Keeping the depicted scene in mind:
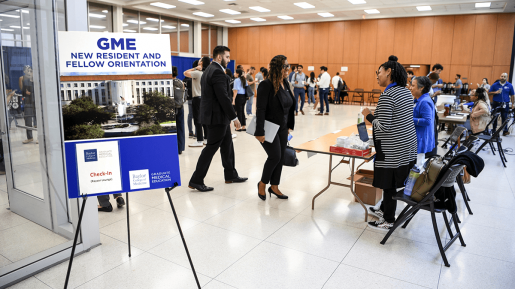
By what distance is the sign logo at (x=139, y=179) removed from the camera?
1.95m

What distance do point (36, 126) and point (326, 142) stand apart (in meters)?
2.59

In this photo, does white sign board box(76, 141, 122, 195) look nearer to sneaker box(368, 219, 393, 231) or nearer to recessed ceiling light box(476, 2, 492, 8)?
sneaker box(368, 219, 393, 231)

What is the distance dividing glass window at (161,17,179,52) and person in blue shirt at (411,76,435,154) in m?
15.8

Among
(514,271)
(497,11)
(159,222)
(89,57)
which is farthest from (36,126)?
(497,11)

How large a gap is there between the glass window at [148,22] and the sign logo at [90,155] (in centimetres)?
1585

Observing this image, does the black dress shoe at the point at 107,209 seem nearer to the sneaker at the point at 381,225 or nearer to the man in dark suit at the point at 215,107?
the man in dark suit at the point at 215,107

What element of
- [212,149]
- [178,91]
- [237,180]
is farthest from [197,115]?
[212,149]

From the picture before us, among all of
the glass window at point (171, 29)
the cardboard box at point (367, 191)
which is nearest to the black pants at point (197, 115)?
the cardboard box at point (367, 191)

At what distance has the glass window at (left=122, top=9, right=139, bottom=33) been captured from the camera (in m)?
15.5

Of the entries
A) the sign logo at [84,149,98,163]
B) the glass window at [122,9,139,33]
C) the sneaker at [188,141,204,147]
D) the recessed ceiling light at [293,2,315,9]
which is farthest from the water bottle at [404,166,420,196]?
the glass window at [122,9,139,33]

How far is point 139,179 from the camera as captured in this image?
1957mm

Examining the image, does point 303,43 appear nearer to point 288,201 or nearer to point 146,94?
point 288,201

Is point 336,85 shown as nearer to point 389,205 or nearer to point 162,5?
point 162,5

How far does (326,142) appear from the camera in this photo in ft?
11.9
